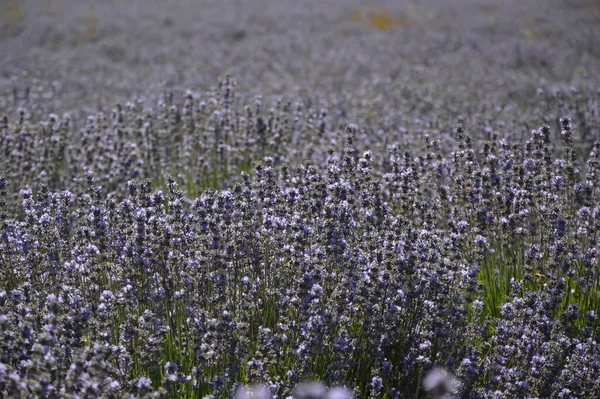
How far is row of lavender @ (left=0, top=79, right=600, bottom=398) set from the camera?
336cm

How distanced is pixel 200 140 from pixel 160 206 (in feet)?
9.65

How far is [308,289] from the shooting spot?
358 centimetres

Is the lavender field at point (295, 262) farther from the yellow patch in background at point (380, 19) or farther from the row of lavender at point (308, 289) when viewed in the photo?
the yellow patch in background at point (380, 19)

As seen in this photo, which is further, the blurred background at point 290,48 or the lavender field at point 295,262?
the blurred background at point 290,48

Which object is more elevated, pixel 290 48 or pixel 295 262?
pixel 290 48

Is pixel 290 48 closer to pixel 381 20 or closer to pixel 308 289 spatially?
pixel 381 20

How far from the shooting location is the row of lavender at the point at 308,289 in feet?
11.0

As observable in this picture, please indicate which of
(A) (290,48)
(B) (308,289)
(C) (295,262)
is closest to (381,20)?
(A) (290,48)

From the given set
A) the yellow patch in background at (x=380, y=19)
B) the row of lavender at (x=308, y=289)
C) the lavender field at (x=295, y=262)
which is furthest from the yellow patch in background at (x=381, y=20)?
the row of lavender at (x=308, y=289)

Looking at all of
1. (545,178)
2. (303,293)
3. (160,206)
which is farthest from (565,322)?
(160,206)

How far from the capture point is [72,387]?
2758 mm

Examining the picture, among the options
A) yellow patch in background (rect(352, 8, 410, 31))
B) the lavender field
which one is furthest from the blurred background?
the lavender field

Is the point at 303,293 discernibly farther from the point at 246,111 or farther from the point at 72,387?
the point at 246,111

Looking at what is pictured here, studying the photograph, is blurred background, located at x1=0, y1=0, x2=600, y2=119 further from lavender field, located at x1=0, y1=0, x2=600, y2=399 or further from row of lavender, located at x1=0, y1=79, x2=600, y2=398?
row of lavender, located at x1=0, y1=79, x2=600, y2=398
